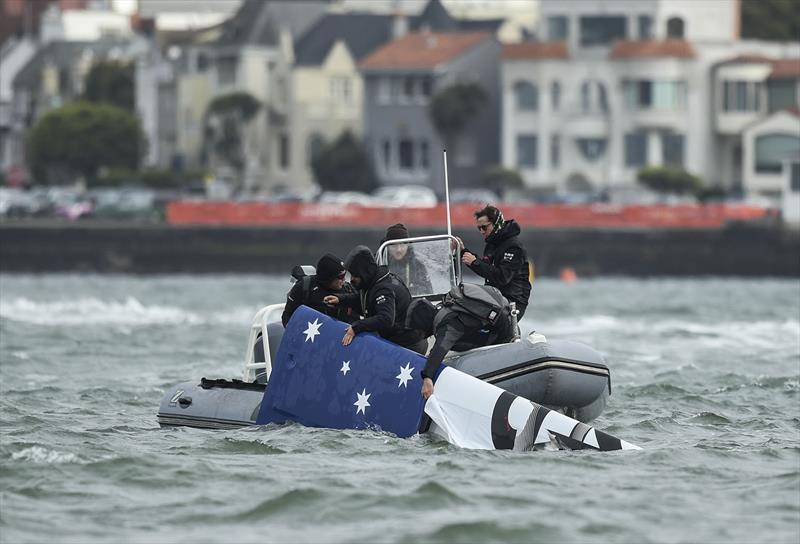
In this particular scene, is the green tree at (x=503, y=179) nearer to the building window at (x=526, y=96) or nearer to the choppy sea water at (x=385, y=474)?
the building window at (x=526, y=96)

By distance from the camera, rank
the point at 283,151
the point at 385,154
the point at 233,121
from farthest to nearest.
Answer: the point at 283,151 < the point at 233,121 < the point at 385,154

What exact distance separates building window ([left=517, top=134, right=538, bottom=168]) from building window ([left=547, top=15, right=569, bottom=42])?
4.19 m

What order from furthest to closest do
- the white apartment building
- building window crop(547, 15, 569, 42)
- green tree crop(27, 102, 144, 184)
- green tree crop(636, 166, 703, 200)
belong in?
green tree crop(27, 102, 144, 184)
building window crop(547, 15, 569, 42)
the white apartment building
green tree crop(636, 166, 703, 200)

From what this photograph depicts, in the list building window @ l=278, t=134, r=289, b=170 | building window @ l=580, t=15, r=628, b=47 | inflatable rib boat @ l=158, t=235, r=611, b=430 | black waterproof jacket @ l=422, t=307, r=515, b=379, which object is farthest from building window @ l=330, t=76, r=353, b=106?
black waterproof jacket @ l=422, t=307, r=515, b=379

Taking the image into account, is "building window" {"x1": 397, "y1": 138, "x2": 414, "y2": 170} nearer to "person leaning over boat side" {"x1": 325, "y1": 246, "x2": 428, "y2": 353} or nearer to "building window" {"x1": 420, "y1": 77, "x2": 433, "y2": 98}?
"building window" {"x1": 420, "y1": 77, "x2": 433, "y2": 98}

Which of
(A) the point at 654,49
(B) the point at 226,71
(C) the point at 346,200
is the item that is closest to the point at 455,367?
(C) the point at 346,200

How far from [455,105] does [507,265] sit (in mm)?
64825

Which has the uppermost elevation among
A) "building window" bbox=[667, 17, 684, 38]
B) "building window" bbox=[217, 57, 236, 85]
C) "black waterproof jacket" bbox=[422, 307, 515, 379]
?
"building window" bbox=[667, 17, 684, 38]

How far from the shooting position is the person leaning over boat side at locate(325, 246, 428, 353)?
1733 centimetres

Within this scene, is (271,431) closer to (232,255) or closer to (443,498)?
(443,498)

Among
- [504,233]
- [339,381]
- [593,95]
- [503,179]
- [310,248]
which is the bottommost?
[310,248]

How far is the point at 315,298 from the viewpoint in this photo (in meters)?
18.3

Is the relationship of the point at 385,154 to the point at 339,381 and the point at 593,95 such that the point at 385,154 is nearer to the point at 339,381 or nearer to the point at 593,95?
the point at 593,95

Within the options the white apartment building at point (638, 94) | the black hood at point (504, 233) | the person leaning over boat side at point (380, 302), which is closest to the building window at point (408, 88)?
the white apartment building at point (638, 94)
